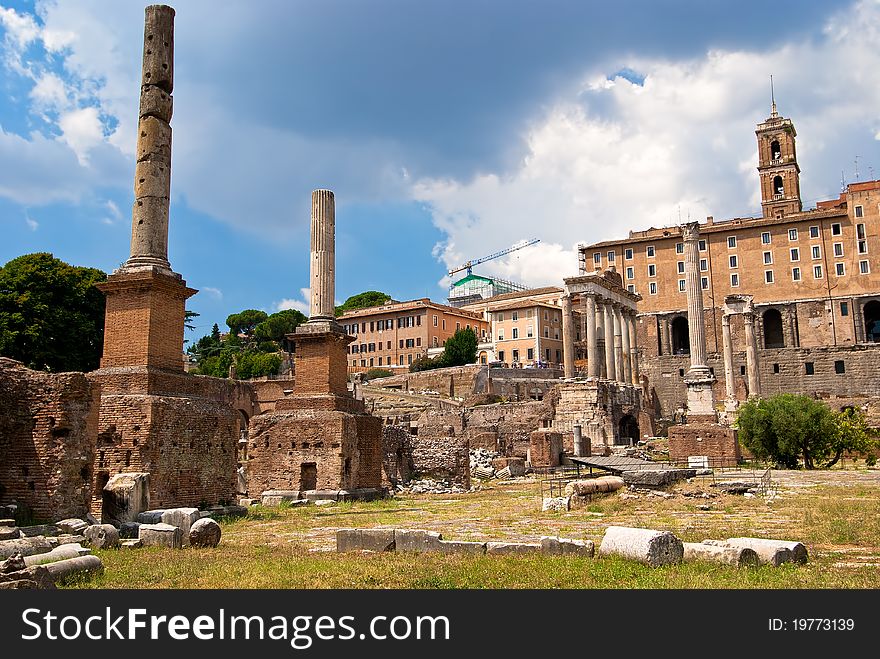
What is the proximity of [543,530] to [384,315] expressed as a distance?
81633 millimetres

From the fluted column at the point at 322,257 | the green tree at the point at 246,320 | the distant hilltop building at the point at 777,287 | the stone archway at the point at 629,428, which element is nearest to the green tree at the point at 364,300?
the green tree at the point at 246,320

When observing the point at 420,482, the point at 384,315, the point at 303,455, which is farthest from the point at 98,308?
the point at 384,315

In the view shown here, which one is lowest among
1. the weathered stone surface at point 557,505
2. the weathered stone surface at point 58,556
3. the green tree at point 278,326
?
the weathered stone surface at point 557,505

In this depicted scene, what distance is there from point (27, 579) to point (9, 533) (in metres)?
4.11

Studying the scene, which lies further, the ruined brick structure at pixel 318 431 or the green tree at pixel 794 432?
the green tree at pixel 794 432

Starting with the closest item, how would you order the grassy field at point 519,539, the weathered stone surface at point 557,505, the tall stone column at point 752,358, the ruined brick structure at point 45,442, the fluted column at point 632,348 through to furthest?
the grassy field at point 519,539, the ruined brick structure at point 45,442, the weathered stone surface at point 557,505, the tall stone column at point 752,358, the fluted column at point 632,348

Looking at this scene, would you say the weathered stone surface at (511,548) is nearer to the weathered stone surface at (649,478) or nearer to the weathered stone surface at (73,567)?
the weathered stone surface at (73,567)

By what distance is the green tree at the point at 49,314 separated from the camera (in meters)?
39.6

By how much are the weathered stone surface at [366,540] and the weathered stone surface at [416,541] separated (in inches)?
4.4

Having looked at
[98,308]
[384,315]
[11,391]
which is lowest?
[11,391]

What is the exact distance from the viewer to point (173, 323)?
1650cm

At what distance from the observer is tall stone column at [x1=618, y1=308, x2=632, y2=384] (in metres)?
63.0

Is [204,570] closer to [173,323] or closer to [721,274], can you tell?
[173,323]

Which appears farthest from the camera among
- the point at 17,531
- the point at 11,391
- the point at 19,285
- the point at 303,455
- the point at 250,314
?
the point at 250,314
